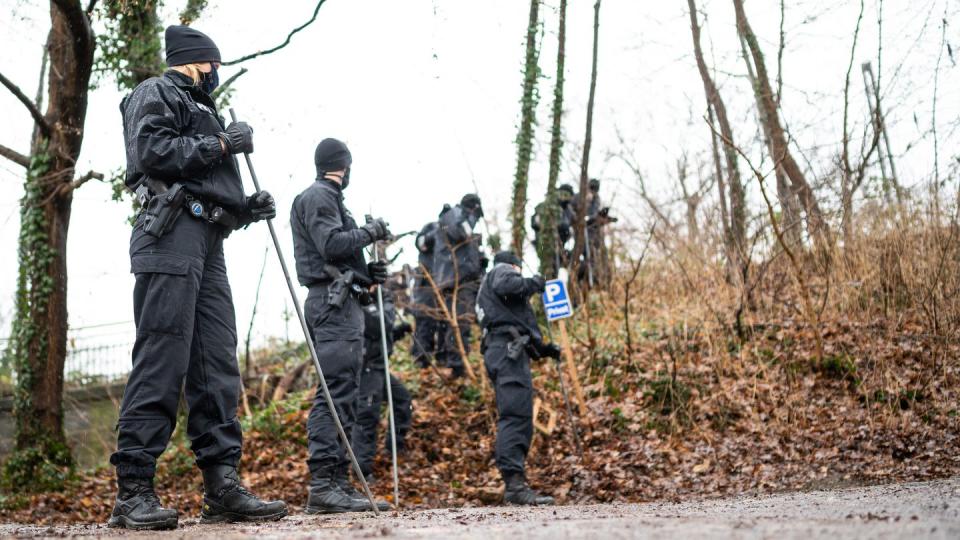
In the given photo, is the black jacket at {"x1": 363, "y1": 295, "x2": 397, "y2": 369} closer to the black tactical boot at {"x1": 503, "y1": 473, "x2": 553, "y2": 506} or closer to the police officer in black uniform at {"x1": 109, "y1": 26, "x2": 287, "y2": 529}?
the black tactical boot at {"x1": 503, "y1": 473, "x2": 553, "y2": 506}

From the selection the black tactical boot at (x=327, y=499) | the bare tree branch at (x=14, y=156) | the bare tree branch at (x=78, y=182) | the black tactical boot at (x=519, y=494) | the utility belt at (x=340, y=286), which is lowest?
the black tactical boot at (x=519, y=494)

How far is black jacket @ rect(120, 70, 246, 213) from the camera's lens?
4281mm

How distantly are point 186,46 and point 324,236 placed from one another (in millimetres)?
1759

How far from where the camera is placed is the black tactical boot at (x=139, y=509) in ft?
12.9

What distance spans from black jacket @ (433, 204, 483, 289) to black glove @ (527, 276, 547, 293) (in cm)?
392

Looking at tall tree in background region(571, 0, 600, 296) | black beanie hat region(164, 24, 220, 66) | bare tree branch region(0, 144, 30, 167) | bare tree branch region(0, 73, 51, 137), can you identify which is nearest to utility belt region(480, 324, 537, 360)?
black beanie hat region(164, 24, 220, 66)

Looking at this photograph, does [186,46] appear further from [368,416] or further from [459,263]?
[459,263]

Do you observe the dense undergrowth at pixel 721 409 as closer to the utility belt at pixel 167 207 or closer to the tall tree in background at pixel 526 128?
the tall tree in background at pixel 526 128

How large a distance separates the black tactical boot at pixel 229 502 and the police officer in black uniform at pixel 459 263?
23.6 feet

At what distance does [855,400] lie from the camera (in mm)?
8539

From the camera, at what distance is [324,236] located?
6164mm

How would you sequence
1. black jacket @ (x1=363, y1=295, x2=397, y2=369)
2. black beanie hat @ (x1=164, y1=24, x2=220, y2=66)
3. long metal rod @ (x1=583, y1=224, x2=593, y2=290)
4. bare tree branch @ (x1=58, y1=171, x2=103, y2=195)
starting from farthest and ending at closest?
long metal rod @ (x1=583, y1=224, x2=593, y2=290) → bare tree branch @ (x1=58, y1=171, x2=103, y2=195) → black jacket @ (x1=363, y1=295, x2=397, y2=369) → black beanie hat @ (x1=164, y1=24, x2=220, y2=66)

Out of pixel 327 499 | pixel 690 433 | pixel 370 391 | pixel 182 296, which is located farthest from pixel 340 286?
pixel 690 433

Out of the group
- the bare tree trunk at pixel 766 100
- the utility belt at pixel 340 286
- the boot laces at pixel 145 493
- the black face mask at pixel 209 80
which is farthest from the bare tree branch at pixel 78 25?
the bare tree trunk at pixel 766 100
